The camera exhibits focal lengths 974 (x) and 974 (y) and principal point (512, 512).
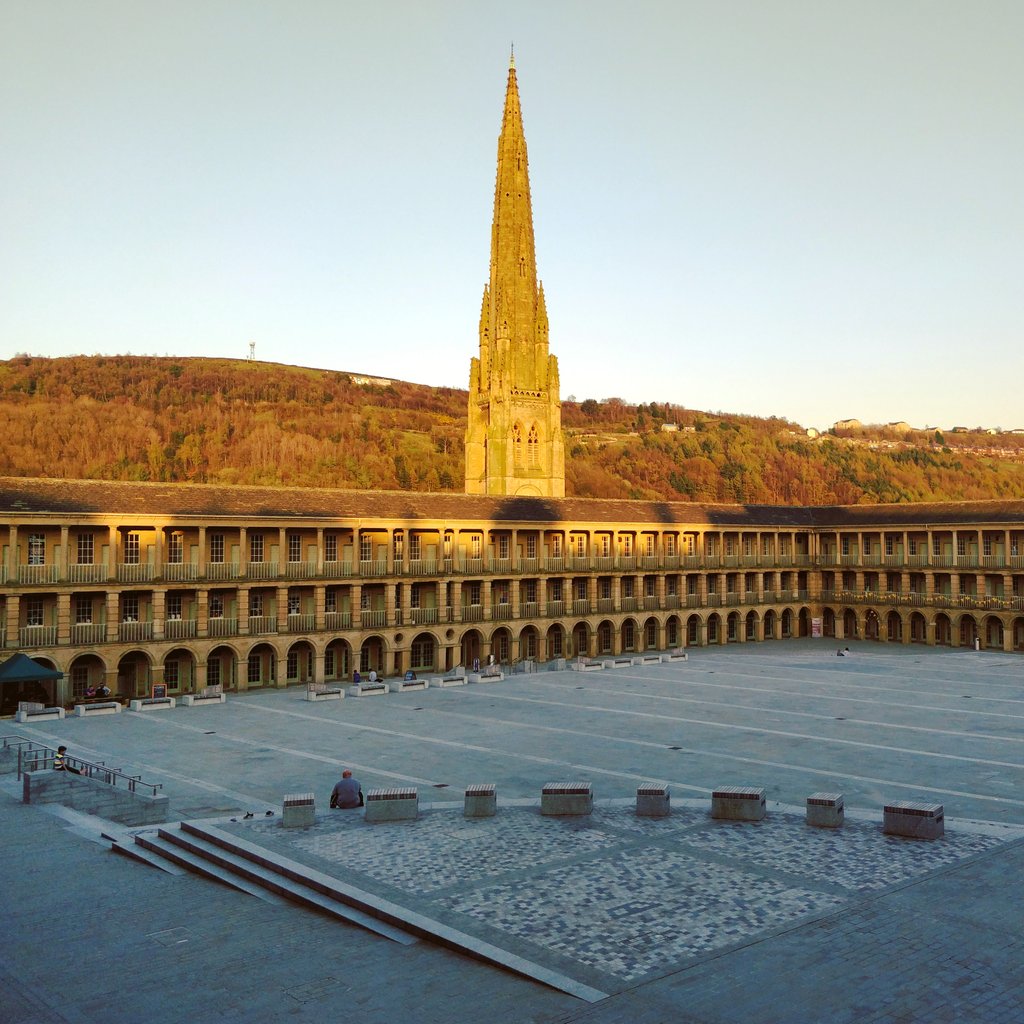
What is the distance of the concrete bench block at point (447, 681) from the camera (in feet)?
144

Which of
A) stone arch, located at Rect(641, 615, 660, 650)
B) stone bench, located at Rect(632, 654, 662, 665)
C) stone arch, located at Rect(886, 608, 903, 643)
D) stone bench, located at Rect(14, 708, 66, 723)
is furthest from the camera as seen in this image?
stone arch, located at Rect(886, 608, 903, 643)

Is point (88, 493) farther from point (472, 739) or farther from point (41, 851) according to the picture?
point (41, 851)

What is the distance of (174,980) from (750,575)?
6117 cm

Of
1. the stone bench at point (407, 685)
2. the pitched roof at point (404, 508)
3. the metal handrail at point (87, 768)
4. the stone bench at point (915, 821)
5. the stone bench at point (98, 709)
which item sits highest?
the pitched roof at point (404, 508)

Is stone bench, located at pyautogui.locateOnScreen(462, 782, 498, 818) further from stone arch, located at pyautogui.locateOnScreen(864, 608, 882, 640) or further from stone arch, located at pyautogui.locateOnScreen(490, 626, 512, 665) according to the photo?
stone arch, located at pyautogui.locateOnScreen(864, 608, 882, 640)

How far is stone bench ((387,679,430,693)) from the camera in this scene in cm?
4209

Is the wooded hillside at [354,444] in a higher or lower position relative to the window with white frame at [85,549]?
higher

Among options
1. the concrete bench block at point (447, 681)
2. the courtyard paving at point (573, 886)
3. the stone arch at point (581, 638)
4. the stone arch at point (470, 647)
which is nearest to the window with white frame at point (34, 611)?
the courtyard paving at point (573, 886)

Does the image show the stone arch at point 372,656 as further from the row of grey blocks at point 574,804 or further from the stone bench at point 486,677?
the row of grey blocks at point 574,804

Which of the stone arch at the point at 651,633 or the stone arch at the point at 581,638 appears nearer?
the stone arch at the point at 581,638

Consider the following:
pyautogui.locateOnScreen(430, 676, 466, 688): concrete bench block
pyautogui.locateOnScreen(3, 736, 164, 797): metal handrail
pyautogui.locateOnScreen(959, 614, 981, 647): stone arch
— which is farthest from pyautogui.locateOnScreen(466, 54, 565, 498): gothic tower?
pyautogui.locateOnScreen(3, 736, 164, 797): metal handrail

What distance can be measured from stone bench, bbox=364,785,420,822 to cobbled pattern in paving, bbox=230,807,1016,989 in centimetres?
26

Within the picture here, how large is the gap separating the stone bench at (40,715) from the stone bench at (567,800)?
2183 centimetres

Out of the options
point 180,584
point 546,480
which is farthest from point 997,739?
point 546,480
